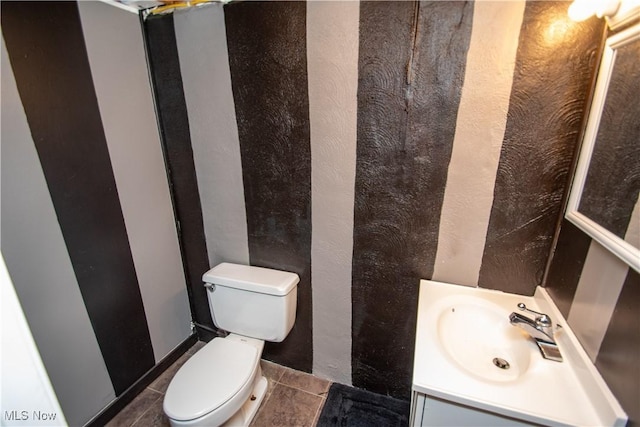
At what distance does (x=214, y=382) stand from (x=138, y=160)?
46.3 inches

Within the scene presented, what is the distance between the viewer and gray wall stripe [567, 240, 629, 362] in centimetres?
82

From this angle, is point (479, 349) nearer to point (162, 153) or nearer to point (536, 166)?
point (536, 166)

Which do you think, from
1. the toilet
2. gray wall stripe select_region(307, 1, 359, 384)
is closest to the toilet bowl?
the toilet

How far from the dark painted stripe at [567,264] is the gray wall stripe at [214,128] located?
144cm

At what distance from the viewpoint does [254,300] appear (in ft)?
5.13

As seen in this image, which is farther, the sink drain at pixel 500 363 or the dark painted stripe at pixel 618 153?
the sink drain at pixel 500 363

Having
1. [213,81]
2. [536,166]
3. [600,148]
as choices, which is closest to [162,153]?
[213,81]

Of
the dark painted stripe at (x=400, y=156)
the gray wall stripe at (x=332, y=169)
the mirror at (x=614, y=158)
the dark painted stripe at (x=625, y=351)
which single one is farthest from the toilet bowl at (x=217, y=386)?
the mirror at (x=614, y=158)

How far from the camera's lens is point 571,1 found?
966 millimetres

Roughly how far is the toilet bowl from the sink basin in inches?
36.2

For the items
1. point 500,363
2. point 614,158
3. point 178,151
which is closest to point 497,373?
point 500,363

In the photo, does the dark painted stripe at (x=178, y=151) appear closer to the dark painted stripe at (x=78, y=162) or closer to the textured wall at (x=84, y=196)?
the textured wall at (x=84, y=196)

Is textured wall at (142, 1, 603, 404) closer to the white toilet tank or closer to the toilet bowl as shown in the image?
the white toilet tank

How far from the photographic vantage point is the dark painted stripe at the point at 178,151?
1.52 m
